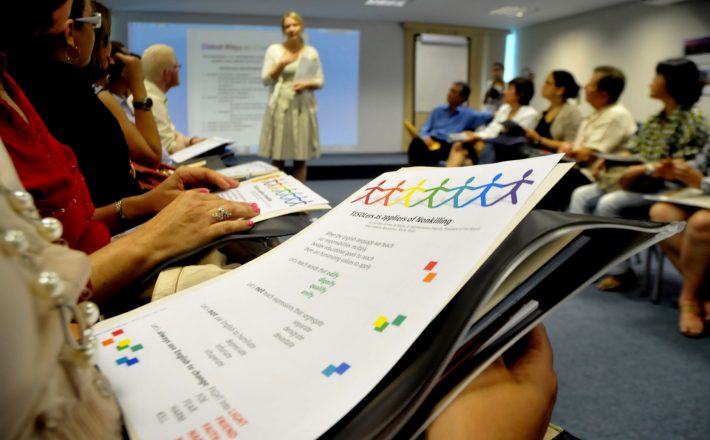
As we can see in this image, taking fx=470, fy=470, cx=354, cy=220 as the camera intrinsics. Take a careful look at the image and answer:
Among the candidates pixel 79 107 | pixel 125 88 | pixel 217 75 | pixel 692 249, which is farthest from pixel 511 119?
pixel 217 75

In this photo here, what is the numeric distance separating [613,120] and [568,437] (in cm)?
255

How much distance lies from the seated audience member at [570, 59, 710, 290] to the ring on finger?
2.02 meters

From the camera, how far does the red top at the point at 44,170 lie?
0.41 metres

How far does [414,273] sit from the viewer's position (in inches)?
11.6

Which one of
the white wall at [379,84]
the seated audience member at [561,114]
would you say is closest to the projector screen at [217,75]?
the white wall at [379,84]

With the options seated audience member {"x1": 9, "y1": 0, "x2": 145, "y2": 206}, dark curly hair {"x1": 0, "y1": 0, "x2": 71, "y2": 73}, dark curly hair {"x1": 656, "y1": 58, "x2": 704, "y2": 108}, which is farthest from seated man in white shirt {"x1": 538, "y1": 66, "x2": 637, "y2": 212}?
dark curly hair {"x1": 0, "y1": 0, "x2": 71, "y2": 73}

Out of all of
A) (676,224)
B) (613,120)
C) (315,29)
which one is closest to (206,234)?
(676,224)

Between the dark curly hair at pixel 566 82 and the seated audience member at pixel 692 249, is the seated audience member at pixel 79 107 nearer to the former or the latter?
the seated audience member at pixel 692 249

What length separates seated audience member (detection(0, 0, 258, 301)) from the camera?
1.37 feet

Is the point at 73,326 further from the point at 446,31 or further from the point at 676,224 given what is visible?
the point at 446,31

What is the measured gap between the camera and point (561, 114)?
323cm

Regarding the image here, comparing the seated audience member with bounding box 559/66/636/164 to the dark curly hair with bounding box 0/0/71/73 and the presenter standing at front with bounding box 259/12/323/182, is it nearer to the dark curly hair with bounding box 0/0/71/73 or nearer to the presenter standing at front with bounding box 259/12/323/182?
the presenter standing at front with bounding box 259/12/323/182

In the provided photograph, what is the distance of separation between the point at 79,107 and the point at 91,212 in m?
0.31

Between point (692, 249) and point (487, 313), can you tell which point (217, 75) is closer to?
point (692, 249)
